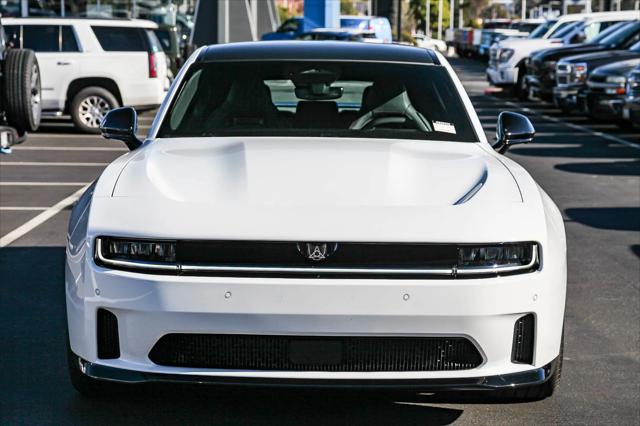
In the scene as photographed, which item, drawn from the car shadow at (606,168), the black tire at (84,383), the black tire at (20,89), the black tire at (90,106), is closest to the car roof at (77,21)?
the black tire at (90,106)

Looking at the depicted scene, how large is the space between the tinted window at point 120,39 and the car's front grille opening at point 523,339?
16.3 m

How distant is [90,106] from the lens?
66.2 feet

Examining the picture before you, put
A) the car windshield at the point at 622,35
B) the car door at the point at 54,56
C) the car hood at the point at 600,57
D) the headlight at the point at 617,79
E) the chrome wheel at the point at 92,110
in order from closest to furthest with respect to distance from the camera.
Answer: the car door at the point at 54,56
the chrome wheel at the point at 92,110
the headlight at the point at 617,79
the car hood at the point at 600,57
the car windshield at the point at 622,35

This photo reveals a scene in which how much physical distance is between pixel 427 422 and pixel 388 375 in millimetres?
874

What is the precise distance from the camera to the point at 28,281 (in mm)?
8219

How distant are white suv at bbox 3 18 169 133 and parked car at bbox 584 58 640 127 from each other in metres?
7.37

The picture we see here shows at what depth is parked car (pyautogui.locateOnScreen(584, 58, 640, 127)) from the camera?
20969 mm

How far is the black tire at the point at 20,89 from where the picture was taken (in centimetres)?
1358

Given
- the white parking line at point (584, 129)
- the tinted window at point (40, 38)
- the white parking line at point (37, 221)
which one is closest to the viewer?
the white parking line at point (37, 221)

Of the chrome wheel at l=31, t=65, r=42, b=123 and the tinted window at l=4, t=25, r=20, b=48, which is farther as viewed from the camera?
the tinted window at l=4, t=25, r=20, b=48

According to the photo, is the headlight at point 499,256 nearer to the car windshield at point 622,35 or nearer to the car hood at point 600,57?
the car hood at point 600,57

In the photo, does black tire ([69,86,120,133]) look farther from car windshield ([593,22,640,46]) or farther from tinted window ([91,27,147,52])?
car windshield ([593,22,640,46])

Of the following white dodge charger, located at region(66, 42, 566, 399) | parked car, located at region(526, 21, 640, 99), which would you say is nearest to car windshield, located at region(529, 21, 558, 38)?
parked car, located at region(526, 21, 640, 99)

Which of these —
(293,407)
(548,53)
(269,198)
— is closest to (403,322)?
(269,198)
